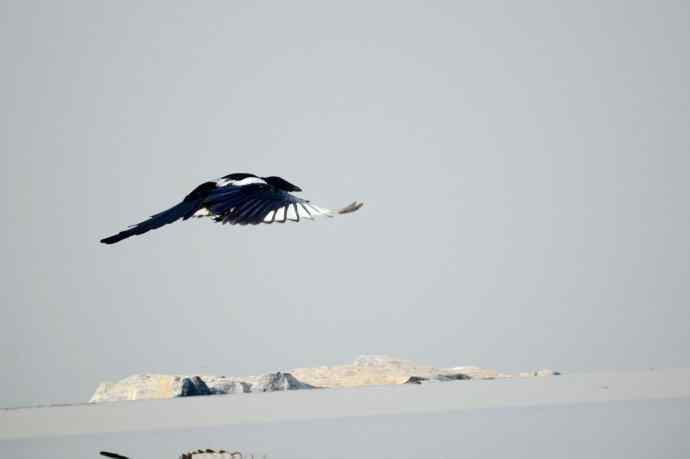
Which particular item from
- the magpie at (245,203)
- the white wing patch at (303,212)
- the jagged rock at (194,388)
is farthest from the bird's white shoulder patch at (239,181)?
the jagged rock at (194,388)

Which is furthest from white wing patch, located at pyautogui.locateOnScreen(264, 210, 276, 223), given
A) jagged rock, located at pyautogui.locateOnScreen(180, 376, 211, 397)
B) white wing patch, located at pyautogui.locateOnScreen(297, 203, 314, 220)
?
jagged rock, located at pyautogui.locateOnScreen(180, 376, 211, 397)

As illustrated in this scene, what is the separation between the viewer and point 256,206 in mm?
17031

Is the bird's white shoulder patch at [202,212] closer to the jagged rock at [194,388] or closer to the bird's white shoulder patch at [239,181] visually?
the bird's white shoulder patch at [239,181]

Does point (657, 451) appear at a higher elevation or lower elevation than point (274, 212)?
lower

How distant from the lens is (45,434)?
39.9m

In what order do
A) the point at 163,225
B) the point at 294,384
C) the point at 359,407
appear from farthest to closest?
1. the point at 294,384
2. the point at 359,407
3. the point at 163,225

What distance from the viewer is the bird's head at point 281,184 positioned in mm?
17516

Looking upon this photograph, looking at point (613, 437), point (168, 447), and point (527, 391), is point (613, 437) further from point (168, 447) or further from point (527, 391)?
point (527, 391)

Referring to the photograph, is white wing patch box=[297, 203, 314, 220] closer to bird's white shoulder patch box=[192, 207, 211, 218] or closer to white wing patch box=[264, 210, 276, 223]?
white wing patch box=[264, 210, 276, 223]

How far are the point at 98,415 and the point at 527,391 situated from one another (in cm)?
1875

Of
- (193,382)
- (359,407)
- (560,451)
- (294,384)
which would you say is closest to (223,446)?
(560,451)

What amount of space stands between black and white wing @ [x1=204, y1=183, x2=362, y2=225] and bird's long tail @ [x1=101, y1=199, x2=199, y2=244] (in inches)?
10.4

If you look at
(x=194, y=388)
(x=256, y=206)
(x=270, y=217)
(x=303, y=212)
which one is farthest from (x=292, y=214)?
(x=194, y=388)

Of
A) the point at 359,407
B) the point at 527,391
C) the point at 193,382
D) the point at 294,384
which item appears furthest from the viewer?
the point at 294,384
